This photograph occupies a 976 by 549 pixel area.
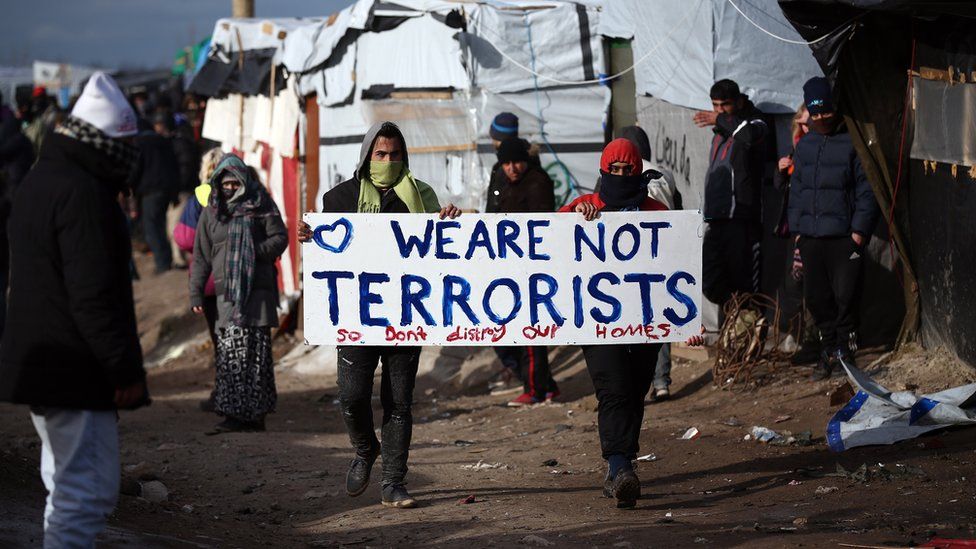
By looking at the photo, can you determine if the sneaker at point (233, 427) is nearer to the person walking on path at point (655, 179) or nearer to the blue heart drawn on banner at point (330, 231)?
the person walking on path at point (655, 179)

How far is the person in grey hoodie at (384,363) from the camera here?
6.75 meters

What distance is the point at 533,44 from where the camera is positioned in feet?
40.3

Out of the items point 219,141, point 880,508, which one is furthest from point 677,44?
point 219,141

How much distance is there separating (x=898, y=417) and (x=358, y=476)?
3219mm

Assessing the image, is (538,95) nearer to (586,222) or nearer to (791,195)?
(791,195)

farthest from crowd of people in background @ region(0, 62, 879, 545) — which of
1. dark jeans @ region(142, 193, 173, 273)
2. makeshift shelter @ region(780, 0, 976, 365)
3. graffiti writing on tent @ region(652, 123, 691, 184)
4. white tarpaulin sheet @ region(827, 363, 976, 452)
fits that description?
dark jeans @ region(142, 193, 173, 273)

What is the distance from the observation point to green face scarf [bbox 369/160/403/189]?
22.1 feet

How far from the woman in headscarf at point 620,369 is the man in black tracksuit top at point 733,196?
2991mm

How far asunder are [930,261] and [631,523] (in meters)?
3.74

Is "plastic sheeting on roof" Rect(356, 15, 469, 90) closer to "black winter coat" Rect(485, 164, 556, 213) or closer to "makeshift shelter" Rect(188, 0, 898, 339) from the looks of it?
"makeshift shelter" Rect(188, 0, 898, 339)

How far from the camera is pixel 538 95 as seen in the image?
40.5 feet

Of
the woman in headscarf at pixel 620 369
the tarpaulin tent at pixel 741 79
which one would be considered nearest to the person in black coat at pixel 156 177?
the tarpaulin tent at pixel 741 79

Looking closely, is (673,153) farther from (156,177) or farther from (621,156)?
(156,177)

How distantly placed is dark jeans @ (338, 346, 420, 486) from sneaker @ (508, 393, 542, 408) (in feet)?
12.9
